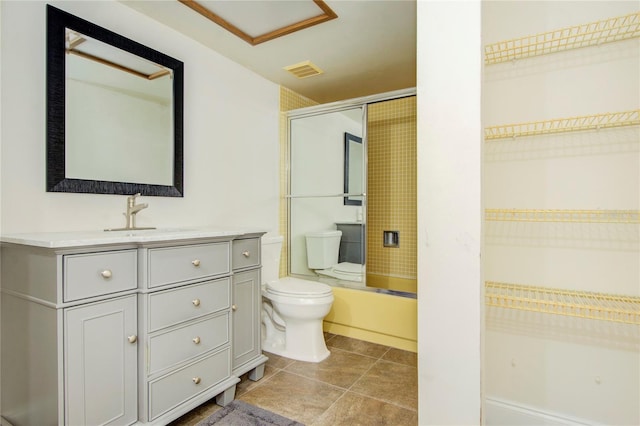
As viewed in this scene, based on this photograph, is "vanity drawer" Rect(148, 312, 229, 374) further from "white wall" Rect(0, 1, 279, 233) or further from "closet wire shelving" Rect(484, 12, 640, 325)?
"closet wire shelving" Rect(484, 12, 640, 325)

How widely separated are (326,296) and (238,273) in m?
0.68

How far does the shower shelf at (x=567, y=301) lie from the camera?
4.51 ft

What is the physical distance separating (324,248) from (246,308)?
4.02 ft

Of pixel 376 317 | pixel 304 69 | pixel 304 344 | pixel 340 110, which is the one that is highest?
pixel 304 69

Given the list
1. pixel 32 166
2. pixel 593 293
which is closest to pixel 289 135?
pixel 32 166

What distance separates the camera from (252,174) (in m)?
2.82

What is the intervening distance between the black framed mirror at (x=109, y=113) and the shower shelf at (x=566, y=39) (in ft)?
6.07

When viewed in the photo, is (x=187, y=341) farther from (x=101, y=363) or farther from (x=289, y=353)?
(x=289, y=353)

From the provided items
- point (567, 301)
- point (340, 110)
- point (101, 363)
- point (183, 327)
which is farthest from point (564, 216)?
point (101, 363)

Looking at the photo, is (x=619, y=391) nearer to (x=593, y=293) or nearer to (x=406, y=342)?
(x=593, y=293)

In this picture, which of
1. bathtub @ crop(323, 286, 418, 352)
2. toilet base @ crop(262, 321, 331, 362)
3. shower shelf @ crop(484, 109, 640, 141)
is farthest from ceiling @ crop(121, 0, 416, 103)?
toilet base @ crop(262, 321, 331, 362)

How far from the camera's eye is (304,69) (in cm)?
277

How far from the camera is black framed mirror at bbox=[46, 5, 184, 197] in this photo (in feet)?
5.43

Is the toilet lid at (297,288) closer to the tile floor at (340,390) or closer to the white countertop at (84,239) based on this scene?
the tile floor at (340,390)
